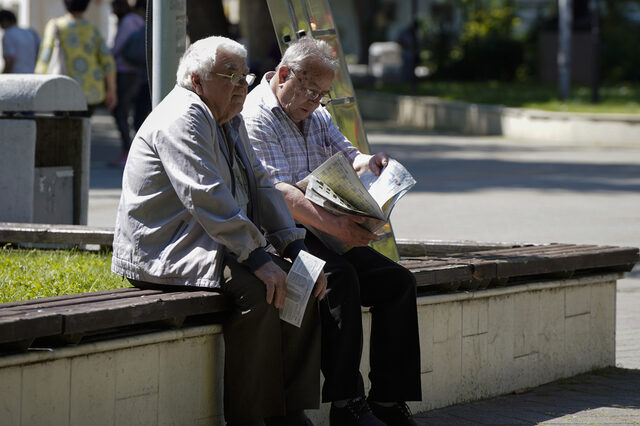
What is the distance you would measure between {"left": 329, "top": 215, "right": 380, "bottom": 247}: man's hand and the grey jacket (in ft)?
1.80

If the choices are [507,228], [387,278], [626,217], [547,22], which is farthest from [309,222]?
[547,22]

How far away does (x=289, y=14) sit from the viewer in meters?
6.29

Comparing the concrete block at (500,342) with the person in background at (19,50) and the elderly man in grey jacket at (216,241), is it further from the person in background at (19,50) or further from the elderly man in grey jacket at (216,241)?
the person in background at (19,50)

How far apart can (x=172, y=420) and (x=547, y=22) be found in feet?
105

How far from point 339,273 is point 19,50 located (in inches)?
383

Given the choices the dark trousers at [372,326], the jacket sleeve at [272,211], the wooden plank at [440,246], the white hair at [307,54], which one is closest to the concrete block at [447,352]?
the dark trousers at [372,326]

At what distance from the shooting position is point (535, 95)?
2823cm

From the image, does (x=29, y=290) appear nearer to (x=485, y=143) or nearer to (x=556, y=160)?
(x=556, y=160)

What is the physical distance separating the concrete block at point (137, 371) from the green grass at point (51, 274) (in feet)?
3.50

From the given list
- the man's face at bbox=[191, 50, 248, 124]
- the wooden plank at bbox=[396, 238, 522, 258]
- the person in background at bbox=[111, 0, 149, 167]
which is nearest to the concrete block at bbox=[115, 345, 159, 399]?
the man's face at bbox=[191, 50, 248, 124]

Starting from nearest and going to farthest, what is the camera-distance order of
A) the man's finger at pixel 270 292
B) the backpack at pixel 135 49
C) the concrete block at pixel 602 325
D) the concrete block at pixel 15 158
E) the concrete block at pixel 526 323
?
the man's finger at pixel 270 292 < the concrete block at pixel 526 323 < the concrete block at pixel 602 325 < the concrete block at pixel 15 158 < the backpack at pixel 135 49

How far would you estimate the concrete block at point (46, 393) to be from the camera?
3865mm

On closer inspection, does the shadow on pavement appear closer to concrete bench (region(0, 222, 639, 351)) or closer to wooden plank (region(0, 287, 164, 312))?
concrete bench (region(0, 222, 639, 351))

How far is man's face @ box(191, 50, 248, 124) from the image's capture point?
451 centimetres
